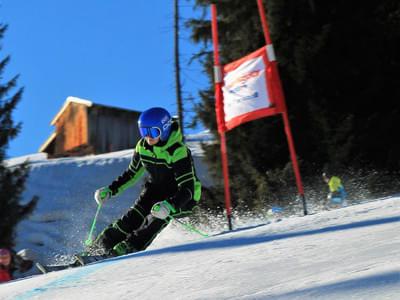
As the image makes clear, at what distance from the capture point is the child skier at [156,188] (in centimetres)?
450

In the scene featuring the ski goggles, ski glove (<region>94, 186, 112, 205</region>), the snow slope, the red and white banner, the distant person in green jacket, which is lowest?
the snow slope

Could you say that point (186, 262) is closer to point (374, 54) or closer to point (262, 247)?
point (262, 247)

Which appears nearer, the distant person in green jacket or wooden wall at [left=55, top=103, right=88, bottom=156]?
the distant person in green jacket

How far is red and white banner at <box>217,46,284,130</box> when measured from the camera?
6.38 metres

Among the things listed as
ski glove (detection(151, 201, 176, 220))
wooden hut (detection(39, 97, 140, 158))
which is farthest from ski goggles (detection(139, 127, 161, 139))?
wooden hut (detection(39, 97, 140, 158))

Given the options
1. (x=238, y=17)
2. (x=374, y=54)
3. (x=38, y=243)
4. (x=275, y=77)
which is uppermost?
(x=238, y=17)

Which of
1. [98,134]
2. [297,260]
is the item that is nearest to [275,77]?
[297,260]

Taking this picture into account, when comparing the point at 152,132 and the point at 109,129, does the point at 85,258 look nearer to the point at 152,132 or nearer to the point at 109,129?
the point at 152,132

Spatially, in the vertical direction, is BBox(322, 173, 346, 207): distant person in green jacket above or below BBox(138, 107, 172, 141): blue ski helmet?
below

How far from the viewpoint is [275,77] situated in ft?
21.1

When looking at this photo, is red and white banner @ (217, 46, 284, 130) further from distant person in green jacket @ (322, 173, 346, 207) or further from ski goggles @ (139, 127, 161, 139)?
distant person in green jacket @ (322, 173, 346, 207)

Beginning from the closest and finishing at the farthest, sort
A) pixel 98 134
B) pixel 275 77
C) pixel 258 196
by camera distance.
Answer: pixel 275 77, pixel 258 196, pixel 98 134

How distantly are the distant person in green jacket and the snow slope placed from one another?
4.08 m

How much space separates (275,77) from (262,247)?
12.0ft
